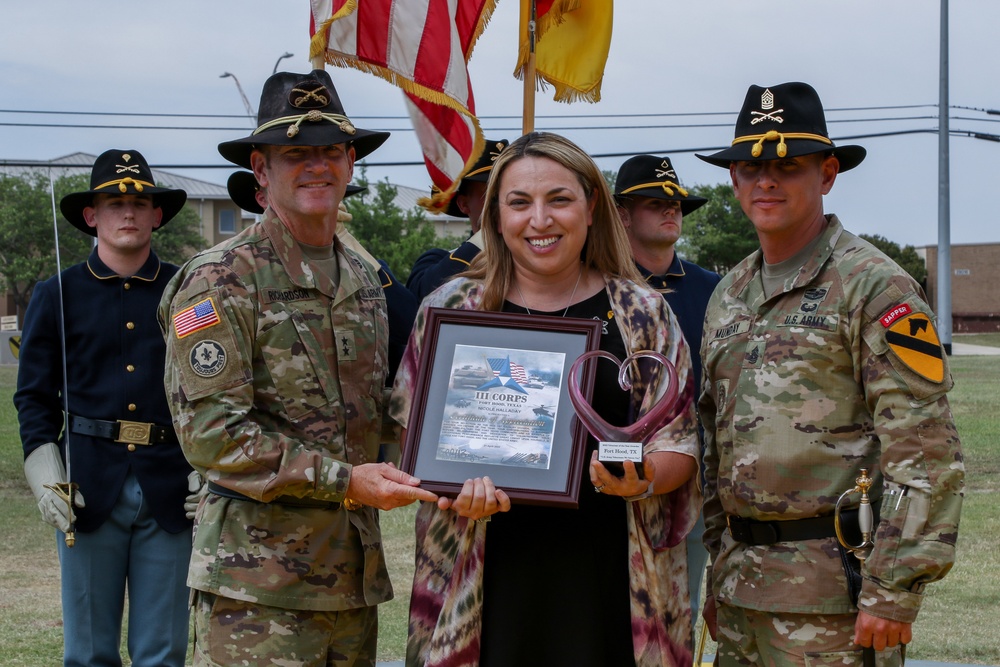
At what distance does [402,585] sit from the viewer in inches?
336

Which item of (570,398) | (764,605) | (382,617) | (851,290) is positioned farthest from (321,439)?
(382,617)

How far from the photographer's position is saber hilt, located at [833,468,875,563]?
322cm

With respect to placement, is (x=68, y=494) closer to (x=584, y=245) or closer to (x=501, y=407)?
(x=501, y=407)

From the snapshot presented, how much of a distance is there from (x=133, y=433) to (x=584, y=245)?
2475mm

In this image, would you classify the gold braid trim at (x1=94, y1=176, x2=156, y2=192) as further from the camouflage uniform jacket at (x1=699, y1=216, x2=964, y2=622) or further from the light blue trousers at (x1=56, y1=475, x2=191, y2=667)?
the camouflage uniform jacket at (x1=699, y1=216, x2=964, y2=622)

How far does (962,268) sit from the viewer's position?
56.9 meters

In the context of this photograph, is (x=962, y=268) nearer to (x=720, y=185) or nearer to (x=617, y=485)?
(x=720, y=185)

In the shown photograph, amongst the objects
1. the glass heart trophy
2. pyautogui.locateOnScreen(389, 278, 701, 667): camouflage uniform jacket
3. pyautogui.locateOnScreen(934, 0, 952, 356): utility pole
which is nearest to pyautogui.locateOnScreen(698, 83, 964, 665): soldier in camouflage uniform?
pyautogui.locateOnScreen(389, 278, 701, 667): camouflage uniform jacket

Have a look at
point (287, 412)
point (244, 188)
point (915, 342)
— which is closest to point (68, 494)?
point (244, 188)

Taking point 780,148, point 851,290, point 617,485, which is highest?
point 780,148

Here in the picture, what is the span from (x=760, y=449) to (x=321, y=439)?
4.54 feet

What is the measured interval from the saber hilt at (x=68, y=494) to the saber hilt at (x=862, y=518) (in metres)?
3.22

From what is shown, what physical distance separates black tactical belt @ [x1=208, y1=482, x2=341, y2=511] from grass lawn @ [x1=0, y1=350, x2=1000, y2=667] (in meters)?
3.40

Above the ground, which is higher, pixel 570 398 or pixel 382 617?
pixel 570 398
